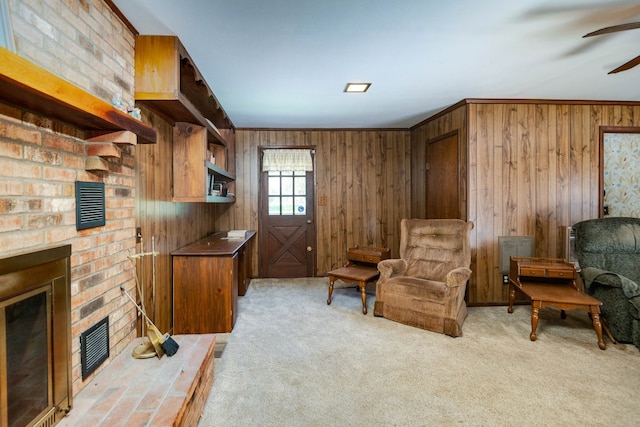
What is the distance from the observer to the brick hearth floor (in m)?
1.33

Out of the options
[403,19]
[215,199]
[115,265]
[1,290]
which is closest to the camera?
[1,290]

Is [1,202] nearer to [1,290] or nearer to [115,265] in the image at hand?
[1,290]

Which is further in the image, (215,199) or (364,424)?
(215,199)

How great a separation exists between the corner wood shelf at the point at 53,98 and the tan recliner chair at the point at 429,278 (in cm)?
268

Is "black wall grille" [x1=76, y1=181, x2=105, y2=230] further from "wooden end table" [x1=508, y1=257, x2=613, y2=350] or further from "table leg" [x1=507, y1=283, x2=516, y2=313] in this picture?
"table leg" [x1=507, y1=283, x2=516, y2=313]

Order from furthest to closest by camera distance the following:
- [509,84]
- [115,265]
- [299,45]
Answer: [509,84]
[299,45]
[115,265]

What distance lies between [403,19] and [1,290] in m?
2.43

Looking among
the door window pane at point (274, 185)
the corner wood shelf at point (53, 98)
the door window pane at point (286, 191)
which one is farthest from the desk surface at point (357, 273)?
the corner wood shelf at point (53, 98)

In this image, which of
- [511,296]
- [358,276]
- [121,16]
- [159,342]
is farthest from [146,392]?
[511,296]

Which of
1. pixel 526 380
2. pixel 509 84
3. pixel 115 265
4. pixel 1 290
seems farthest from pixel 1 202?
pixel 509 84

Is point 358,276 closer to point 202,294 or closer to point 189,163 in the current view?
point 202,294

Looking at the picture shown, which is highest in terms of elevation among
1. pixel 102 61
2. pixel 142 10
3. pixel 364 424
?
pixel 142 10

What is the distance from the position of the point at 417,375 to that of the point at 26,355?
219 centimetres

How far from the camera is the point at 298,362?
2398 millimetres
